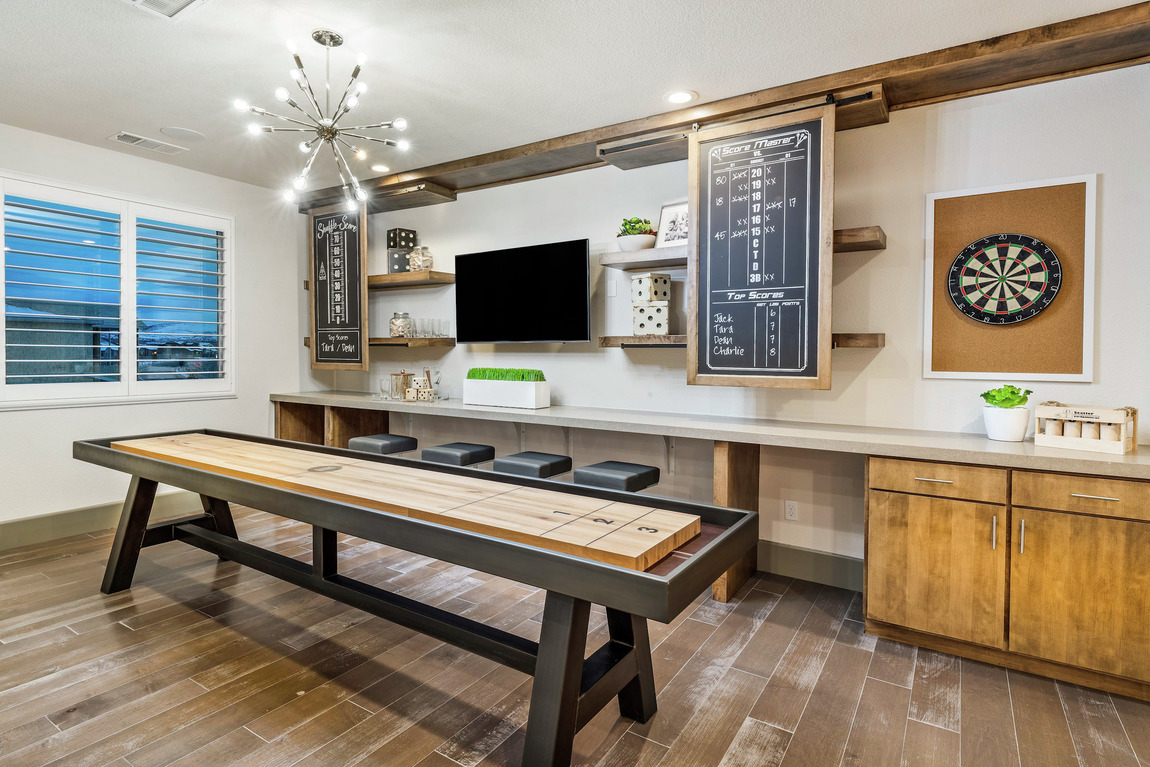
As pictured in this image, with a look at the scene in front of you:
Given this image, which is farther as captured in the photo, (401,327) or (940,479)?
(401,327)

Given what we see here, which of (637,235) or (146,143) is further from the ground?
(146,143)

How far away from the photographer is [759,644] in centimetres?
265

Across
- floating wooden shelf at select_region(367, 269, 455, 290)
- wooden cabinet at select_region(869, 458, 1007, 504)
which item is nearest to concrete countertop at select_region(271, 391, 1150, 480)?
wooden cabinet at select_region(869, 458, 1007, 504)

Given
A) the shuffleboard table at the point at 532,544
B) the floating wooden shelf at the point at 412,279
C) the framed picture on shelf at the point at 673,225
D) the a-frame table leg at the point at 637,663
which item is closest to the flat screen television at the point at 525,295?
the floating wooden shelf at the point at 412,279

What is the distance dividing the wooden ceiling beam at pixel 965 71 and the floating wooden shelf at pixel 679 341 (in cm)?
117

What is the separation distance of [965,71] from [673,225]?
156 centimetres

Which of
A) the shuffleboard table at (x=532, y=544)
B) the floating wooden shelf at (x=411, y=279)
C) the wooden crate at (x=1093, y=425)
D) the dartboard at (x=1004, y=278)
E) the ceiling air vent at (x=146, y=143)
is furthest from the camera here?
the floating wooden shelf at (x=411, y=279)

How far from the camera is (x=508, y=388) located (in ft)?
13.5

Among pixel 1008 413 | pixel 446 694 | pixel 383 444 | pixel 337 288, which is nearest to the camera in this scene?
pixel 446 694

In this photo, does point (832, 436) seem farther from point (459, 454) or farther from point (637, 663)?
point (459, 454)

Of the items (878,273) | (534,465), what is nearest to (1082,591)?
(878,273)

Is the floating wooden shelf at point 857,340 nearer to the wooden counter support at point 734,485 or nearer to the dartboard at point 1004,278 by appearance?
the dartboard at point 1004,278

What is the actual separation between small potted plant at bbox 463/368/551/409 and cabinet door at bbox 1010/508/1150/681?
260 cm

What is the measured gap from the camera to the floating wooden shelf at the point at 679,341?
9.82ft
